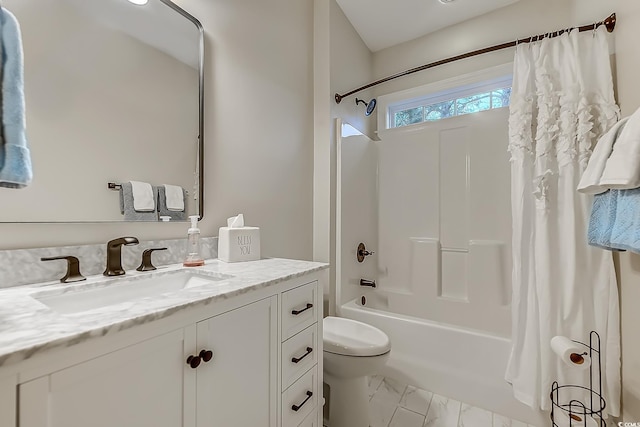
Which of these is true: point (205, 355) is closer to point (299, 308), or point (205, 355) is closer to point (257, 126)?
point (299, 308)

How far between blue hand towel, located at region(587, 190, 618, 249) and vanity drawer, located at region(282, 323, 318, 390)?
1.15 m

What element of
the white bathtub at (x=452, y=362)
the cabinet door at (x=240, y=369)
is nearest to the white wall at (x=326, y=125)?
the white bathtub at (x=452, y=362)

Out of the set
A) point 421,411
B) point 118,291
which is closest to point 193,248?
point 118,291

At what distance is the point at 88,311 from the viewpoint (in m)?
0.65

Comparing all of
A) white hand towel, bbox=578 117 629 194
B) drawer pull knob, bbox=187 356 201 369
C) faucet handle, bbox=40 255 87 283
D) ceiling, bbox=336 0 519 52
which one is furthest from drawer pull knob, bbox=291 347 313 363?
ceiling, bbox=336 0 519 52

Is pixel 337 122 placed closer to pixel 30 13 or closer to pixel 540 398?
pixel 30 13

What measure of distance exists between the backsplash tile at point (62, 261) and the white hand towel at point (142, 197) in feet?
0.42

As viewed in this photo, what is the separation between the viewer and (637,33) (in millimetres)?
1154

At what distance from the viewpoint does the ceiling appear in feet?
6.79

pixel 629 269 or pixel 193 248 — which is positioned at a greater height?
pixel 193 248

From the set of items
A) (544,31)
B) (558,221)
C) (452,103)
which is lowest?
(558,221)

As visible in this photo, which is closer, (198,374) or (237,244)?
(198,374)

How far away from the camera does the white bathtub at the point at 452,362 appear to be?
5.14ft

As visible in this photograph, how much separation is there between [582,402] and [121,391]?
1844 mm
